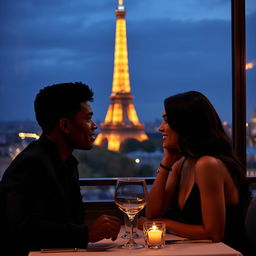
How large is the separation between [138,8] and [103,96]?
0.67 m

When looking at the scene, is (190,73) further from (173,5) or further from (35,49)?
(35,49)

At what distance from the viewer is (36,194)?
1.81 m

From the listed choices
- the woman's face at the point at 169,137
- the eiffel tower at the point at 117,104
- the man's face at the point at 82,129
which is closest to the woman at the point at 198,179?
the woman's face at the point at 169,137

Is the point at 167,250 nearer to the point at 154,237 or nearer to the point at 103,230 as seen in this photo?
the point at 154,237

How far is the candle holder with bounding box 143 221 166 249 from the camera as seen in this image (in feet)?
5.21

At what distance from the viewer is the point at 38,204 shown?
1787mm

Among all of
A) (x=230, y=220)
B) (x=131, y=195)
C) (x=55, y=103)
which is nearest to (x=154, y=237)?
(x=131, y=195)

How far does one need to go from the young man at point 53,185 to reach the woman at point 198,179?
1.12 ft

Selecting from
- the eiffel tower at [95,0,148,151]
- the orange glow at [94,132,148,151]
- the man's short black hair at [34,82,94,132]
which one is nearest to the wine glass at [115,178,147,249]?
the man's short black hair at [34,82,94,132]

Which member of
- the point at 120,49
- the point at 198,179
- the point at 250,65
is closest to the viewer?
the point at 198,179

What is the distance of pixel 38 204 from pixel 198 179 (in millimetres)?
612

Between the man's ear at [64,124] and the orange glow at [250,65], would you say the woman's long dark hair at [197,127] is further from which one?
the orange glow at [250,65]

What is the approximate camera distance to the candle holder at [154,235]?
5.21ft

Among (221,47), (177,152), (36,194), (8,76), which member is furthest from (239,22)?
(36,194)
